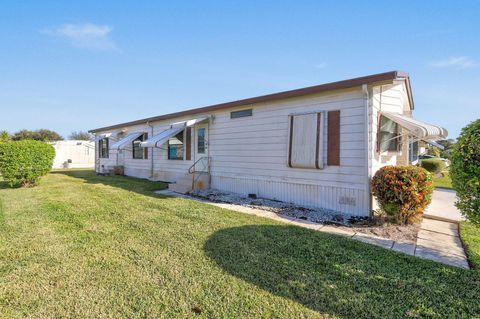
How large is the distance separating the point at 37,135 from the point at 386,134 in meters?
54.9

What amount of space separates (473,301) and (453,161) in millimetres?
1997

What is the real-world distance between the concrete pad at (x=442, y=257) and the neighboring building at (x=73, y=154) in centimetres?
3033

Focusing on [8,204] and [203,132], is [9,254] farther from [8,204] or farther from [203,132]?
[203,132]

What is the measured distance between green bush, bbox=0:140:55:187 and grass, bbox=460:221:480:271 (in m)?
14.3

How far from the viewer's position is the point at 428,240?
4.83m

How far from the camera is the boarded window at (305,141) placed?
6.89 meters

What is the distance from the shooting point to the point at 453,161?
382 centimetres

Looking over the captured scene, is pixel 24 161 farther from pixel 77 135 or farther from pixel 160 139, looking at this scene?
pixel 77 135

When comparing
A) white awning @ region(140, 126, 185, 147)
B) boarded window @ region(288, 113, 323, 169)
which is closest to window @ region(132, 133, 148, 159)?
white awning @ region(140, 126, 185, 147)

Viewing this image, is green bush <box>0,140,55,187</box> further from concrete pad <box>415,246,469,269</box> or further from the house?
concrete pad <box>415,246,469,269</box>

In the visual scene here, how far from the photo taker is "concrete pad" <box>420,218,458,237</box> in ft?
17.8

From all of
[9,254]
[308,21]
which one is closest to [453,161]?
[9,254]

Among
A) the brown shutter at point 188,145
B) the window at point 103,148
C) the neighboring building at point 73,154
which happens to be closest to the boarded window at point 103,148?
the window at point 103,148

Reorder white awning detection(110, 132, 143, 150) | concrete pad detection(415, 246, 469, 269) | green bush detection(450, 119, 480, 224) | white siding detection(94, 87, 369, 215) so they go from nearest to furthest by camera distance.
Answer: green bush detection(450, 119, 480, 224) → concrete pad detection(415, 246, 469, 269) → white siding detection(94, 87, 369, 215) → white awning detection(110, 132, 143, 150)
